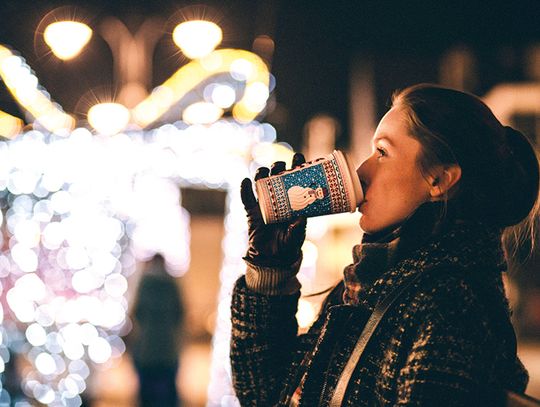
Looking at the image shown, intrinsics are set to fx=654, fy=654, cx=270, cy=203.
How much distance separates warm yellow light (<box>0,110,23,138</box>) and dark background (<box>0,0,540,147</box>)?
0.36ft

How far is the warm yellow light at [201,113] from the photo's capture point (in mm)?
6613

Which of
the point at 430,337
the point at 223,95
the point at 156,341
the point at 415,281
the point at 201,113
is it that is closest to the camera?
the point at 430,337

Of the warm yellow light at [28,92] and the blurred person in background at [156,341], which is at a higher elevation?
the warm yellow light at [28,92]

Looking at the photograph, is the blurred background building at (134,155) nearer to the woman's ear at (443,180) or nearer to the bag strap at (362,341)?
the woman's ear at (443,180)

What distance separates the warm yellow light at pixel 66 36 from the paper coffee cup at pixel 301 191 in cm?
396

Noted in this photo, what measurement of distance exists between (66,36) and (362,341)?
4.55 meters

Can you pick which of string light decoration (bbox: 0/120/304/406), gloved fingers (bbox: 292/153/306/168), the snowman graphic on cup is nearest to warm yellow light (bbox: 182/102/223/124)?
string light decoration (bbox: 0/120/304/406)

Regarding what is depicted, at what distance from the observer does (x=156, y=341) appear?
616cm

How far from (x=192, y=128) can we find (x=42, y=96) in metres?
1.57

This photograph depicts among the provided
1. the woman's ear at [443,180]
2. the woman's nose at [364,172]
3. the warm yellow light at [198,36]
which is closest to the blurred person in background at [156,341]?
the warm yellow light at [198,36]

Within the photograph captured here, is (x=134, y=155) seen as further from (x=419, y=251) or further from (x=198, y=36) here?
(x=419, y=251)

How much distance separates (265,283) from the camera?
1664 millimetres

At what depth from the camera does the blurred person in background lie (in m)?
6.12

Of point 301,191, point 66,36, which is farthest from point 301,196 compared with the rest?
point 66,36
